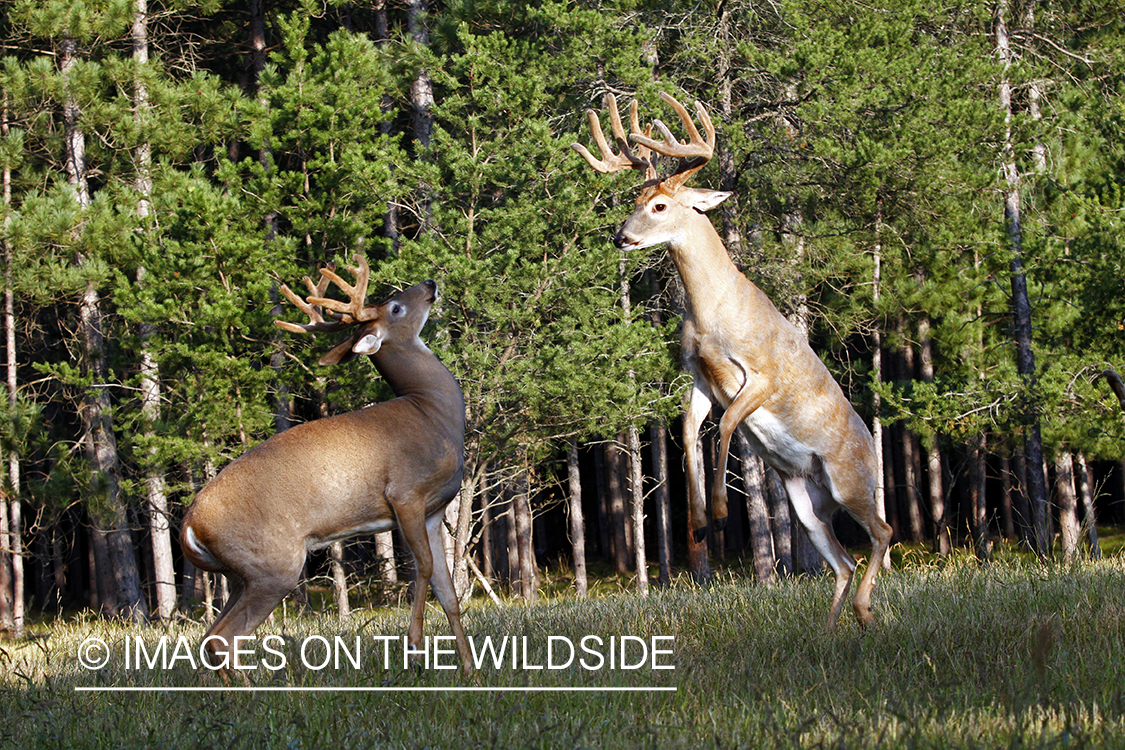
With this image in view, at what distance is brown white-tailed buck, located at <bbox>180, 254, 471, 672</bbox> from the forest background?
7.18 meters

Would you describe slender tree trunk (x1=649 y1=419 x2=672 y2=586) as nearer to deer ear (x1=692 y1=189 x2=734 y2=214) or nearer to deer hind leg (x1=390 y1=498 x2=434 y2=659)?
deer ear (x1=692 y1=189 x2=734 y2=214)

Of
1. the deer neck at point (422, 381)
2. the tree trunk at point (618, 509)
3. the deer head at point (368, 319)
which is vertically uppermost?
the deer head at point (368, 319)

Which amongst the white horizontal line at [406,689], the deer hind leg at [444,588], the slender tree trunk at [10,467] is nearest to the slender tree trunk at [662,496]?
the slender tree trunk at [10,467]

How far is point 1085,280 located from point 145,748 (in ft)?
48.0

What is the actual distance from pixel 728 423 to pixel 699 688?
66.3 inches

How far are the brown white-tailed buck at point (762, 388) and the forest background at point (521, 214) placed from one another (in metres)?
6.59

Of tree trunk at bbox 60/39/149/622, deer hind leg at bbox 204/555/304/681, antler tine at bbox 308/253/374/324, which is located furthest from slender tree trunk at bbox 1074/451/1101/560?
tree trunk at bbox 60/39/149/622

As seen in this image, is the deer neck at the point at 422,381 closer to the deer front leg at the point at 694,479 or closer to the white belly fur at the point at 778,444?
the deer front leg at the point at 694,479

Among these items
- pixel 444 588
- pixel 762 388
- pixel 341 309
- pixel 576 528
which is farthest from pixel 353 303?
pixel 576 528

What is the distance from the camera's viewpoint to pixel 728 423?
554 cm

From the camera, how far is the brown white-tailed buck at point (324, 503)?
500 cm

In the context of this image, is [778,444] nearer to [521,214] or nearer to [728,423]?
[728,423]

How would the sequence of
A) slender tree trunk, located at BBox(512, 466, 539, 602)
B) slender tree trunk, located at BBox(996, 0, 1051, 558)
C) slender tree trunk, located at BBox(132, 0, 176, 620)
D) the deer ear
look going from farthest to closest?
slender tree trunk, located at BBox(512, 466, 539, 602) → slender tree trunk, located at BBox(996, 0, 1051, 558) → slender tree trunk, located at BBox(132, 0, 176, 620) → the deer ear

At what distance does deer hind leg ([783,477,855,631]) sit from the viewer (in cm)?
581
